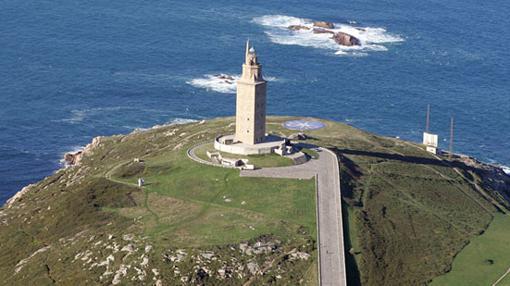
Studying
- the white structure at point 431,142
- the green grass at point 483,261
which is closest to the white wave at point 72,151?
the white structure at point 431,142

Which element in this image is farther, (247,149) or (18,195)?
(18,195)

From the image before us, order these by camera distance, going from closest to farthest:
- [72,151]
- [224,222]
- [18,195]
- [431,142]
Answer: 1. [224,222]
2. [18,195]
3. [431,142]
4. [72,151]

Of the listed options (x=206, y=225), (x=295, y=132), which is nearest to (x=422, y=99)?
(x=295, y=132)

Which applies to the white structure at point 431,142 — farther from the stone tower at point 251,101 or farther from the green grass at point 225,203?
the green grass at point 225,203

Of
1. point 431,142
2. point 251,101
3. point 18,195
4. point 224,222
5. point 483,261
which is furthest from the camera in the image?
point 431,142

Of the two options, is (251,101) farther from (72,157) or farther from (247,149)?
(72,157)

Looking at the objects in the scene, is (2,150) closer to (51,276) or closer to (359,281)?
(51,276)

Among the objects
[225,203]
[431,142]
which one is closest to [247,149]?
[225,203]

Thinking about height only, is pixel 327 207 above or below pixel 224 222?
above
